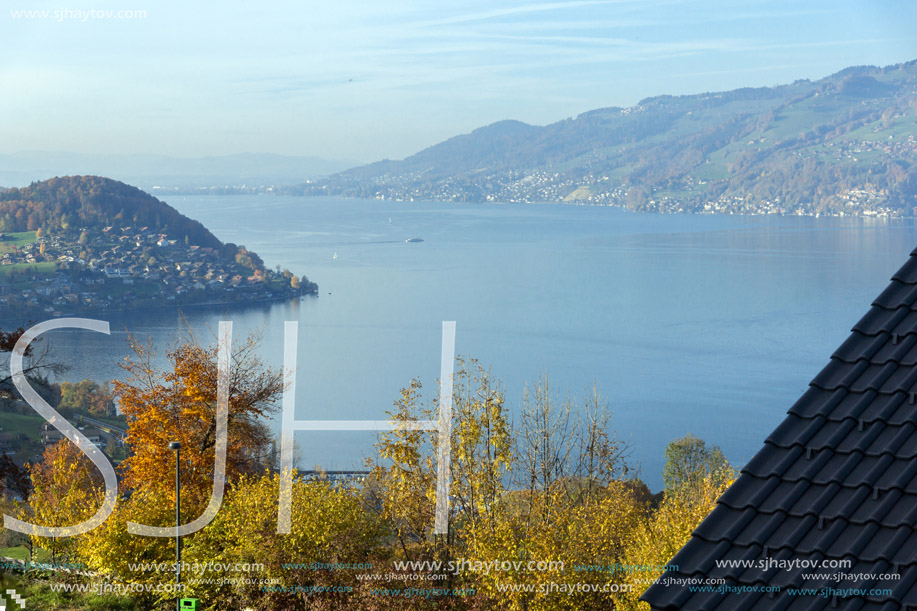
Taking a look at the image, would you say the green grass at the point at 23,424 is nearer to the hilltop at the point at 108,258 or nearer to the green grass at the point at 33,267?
the hilltop at the point at 108,258

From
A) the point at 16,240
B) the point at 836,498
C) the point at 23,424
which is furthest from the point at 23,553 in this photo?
the point at 16,240

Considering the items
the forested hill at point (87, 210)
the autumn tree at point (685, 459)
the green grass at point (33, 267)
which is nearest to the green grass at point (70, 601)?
the autumn tree at point (685, 459)

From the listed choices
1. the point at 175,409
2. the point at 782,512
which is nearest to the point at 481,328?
the point at 175,409

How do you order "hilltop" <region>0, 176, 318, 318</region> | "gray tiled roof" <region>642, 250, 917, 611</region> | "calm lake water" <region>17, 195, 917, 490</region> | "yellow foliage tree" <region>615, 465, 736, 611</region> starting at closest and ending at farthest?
"gray tiled roof" <region>642, 250, 917, 611</region>
"yellow foliage tree" <region>615, 465, 736, 611</region>
"calm lake water" <region>17, 195, 917, 490</region>
"hilltop" <region>0, 176, 318, 318</region>

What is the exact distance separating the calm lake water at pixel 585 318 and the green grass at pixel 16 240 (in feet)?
52.3

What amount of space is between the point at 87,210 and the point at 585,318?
52714mm

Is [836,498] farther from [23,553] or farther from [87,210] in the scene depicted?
[87,210]

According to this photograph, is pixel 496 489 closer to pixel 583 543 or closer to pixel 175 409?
pixel 583 543

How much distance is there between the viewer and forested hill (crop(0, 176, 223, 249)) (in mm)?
78750

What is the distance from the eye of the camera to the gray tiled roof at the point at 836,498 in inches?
72.7

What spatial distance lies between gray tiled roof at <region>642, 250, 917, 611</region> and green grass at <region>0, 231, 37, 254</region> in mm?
80688

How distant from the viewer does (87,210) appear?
268ft

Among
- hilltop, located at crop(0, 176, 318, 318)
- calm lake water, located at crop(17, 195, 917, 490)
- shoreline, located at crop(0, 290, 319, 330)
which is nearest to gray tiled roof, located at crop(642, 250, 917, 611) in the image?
calm lake water, located at crop(17, 195, 917, 490)

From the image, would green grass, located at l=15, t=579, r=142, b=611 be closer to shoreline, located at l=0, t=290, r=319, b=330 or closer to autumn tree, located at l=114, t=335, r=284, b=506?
autumn tree, located at l=114, t=335, r=284, b=506
